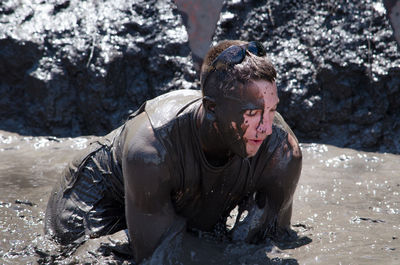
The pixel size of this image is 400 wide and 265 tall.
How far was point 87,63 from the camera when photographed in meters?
5.90

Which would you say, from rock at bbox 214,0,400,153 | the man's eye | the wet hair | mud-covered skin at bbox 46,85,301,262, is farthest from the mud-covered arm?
rock at bbox 214,0,400,153

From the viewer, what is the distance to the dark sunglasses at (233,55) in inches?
110

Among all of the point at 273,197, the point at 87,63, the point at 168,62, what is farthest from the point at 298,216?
the point at 87,63

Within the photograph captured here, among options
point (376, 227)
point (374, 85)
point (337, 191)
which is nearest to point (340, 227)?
point (376, 227)

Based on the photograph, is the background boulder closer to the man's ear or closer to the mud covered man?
the mud covered man

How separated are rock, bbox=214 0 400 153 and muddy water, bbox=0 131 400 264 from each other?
205 mm

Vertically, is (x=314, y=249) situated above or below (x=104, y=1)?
below

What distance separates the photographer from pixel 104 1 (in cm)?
620

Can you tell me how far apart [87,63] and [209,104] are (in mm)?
3254

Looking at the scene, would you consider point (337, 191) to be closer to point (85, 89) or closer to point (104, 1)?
point (85, 89)

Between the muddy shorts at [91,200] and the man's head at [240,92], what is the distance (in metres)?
0.82

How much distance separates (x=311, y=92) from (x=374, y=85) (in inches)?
21.0

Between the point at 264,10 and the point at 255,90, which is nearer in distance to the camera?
the point at 255,90

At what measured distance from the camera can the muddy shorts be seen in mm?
3469
